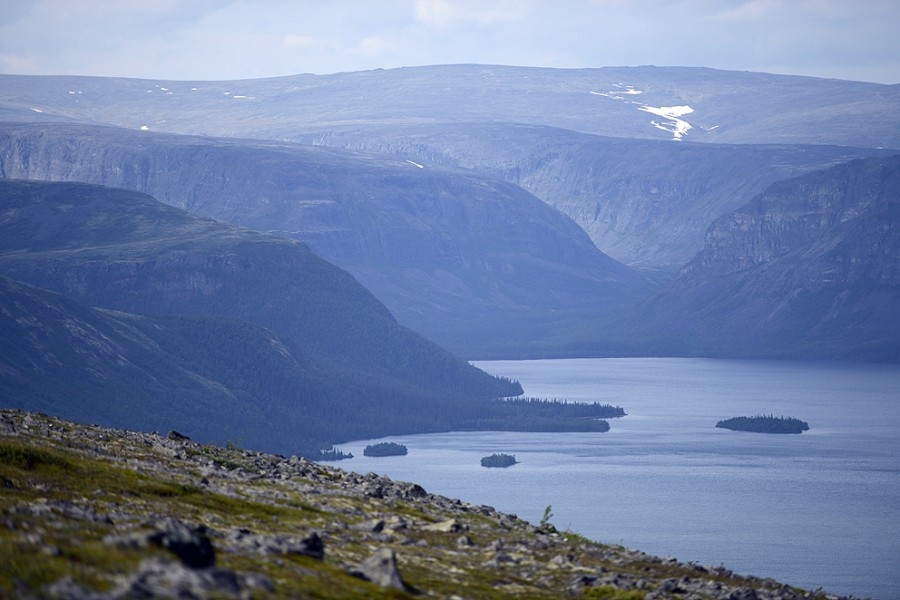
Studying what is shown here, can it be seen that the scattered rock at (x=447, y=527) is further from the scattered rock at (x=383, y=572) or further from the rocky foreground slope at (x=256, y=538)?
the scattered rock at (x=383, y=572)

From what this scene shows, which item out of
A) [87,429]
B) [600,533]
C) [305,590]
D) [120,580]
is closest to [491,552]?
[305,590]

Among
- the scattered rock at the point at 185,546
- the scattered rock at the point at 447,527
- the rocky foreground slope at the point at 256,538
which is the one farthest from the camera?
the scattered rock at the point at 447,527

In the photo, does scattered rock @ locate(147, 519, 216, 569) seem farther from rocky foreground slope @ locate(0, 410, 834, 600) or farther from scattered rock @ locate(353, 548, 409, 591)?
scattered rock @ locate(353, 548, 409, 591)

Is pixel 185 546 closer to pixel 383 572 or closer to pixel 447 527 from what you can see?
pixel 383 572

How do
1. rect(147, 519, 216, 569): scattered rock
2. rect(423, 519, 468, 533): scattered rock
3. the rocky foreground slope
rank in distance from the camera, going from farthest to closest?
rect(423, 519, 468, 533): scattered rock → rect(147, 519, 216, 569): scattered rock → the rocky foreground slope

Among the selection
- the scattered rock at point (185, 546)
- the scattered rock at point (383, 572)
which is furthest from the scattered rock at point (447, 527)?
the scattered rock at point (185, 546)

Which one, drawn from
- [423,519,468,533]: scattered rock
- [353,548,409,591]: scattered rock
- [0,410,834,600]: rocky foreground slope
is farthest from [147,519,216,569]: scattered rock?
[423,519,468,533]: scattered rock

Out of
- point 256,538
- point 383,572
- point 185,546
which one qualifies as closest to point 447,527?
point 256,538

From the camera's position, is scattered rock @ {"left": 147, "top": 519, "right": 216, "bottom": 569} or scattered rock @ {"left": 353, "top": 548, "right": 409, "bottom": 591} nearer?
scattered rock @ {"left": 147, "top": 519, "right": 216, "bottom": 569}
